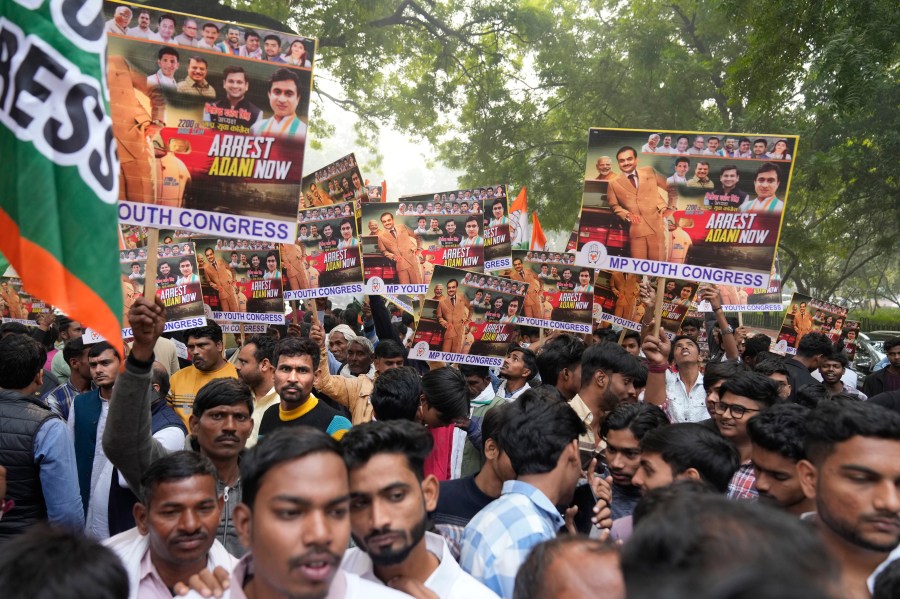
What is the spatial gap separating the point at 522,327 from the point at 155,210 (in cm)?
688

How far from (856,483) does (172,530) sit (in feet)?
7.53

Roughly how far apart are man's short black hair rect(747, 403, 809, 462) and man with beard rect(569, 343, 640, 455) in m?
1.53

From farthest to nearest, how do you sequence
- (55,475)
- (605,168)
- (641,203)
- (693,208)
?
(605,168)
(641,203)
(693,208)
(55,475)

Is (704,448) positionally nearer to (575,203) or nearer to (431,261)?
(431,261)

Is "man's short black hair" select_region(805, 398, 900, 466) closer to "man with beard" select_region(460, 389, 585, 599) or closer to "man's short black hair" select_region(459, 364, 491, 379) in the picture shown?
"man with beard" select_region(460, 389, 585, 599)

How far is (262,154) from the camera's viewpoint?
4125 mm

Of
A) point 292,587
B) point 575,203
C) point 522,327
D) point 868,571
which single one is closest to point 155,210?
point 292,587

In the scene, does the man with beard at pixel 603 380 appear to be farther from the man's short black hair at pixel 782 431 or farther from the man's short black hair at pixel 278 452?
the man's short black hair at pixel 278 452

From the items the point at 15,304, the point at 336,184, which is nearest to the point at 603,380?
the point at 336,184

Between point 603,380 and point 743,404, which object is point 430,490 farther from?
point 603,380

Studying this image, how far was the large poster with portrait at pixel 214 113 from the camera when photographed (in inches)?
157

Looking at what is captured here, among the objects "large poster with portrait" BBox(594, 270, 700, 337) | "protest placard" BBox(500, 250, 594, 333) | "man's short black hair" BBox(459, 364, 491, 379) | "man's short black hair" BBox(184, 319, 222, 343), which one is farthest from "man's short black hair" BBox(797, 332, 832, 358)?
"man's short black hair" BBox(184, 319, 222, 343)

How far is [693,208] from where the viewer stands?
20.2ft

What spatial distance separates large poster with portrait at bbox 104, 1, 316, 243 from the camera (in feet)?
13.1
